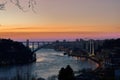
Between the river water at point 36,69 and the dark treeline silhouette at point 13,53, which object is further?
the dark treeline silhouette at point 13,53

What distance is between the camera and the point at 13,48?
2416cm

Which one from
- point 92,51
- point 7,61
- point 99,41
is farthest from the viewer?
point 99,41

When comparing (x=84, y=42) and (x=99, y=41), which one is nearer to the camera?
(x=84, y=42)

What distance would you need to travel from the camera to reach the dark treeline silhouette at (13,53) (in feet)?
73.8

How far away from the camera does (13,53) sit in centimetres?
2422

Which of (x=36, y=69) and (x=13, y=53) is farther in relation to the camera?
(x=13, y=53)

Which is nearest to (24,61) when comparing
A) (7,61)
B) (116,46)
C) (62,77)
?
(7,61)

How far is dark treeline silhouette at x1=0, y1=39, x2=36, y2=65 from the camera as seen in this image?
885 inches

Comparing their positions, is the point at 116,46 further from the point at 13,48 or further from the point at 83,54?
the point at 83,54

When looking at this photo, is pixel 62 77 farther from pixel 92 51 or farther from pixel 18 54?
pixel 92 51

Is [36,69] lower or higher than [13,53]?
lower

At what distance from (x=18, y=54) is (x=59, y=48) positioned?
2004 centimetres

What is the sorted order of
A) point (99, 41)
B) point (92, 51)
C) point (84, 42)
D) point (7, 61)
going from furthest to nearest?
point (99, 41)
point (84, 42)
point (92, 51)
point (7, 61)

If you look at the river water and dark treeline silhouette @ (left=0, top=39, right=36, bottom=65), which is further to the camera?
dark treeline silhouette @ (left=0, top=39, right=36, bottom=65)
